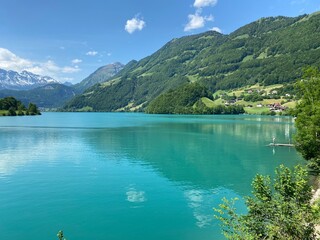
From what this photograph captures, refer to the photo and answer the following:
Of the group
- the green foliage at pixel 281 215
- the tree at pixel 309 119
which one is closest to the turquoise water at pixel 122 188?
the tree at pixel 309 119

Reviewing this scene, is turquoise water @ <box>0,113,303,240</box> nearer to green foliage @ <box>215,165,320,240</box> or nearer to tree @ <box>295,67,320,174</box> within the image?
tree @ <box>295,67,320,174</box>

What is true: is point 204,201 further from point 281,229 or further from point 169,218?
point 281,229

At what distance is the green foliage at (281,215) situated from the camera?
13945mm

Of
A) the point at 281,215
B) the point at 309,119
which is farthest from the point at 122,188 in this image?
the point at 309,119

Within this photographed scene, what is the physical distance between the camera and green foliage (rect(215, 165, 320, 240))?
1395 centimetres

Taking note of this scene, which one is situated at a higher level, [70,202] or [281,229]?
[281,229]

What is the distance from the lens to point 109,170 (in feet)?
183

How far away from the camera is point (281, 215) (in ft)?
47.6

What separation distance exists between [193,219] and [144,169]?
2619 cm

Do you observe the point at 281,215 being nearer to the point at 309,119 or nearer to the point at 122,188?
the point at 122,188

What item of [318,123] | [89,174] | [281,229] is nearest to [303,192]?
[281,229]

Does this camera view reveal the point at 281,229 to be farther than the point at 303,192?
No

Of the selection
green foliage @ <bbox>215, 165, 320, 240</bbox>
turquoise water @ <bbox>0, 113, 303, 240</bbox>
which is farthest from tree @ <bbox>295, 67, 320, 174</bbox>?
green foliage @ <bbox>215, 165, 320, 240</bbox>

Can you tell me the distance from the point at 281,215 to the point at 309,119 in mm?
42557
